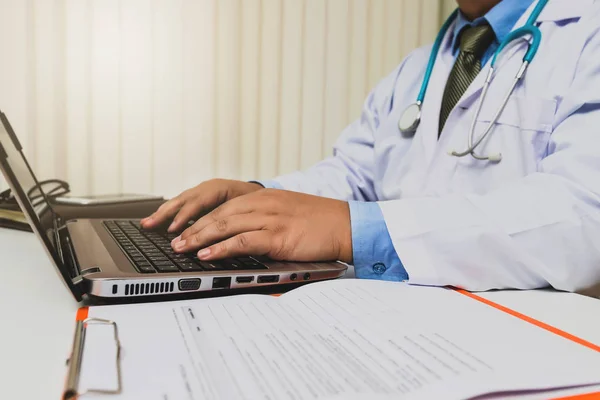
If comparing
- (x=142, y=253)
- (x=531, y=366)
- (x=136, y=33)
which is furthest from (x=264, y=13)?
(x=531, y=366)

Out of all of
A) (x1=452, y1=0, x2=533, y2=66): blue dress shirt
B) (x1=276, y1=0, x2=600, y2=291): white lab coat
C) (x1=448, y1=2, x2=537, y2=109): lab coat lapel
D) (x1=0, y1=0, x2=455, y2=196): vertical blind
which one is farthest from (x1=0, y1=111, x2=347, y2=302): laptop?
(x1=0, y1=0, x2=455, y2=196): vertical blind

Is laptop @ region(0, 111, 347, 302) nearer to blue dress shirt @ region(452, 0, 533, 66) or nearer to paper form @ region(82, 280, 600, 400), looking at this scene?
paper form @ region(82, 280, 600, 400)

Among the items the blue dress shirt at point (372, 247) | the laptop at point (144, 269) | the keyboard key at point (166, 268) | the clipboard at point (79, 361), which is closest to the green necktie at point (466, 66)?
the blue dress shirt at point (372, 247)

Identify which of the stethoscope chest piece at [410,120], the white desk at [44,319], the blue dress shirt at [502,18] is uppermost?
the blue dress shirt at [502,18]

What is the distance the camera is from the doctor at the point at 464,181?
605mm

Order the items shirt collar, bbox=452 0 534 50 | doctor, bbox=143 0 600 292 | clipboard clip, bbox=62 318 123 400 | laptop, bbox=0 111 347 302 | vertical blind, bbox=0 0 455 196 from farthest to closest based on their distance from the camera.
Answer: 1. vertical blind, bbox=0 0 455 196
2. shirt collar, bbox=452 0 534 50
3. doctor, bbox=143 0 600 292
4. laptop, bbox=0 111 347 302
5. clipboard clip, bbox=62 318 123 400

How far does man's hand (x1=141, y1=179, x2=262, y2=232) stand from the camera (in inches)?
31.8

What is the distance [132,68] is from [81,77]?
146 mm

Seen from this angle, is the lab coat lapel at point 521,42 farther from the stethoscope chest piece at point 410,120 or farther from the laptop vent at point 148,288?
the laptop vent at point 148,288

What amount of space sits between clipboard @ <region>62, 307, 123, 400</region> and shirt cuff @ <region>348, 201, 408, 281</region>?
0.32m

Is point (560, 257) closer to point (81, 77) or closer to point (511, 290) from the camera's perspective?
point (511, 290)

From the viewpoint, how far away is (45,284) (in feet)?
2.06

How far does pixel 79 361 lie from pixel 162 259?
26 cm

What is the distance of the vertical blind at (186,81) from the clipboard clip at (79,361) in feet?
3.84
